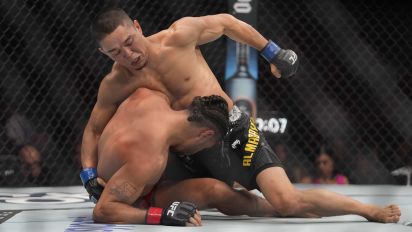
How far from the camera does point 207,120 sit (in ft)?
6.59

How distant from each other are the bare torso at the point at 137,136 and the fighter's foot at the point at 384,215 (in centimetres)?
60

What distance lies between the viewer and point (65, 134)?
378cm

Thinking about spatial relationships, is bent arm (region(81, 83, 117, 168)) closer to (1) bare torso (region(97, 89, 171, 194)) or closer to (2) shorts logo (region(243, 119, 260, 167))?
(1) bare torso (region(97, 89, 171, 194))

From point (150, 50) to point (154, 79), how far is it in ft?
0.30

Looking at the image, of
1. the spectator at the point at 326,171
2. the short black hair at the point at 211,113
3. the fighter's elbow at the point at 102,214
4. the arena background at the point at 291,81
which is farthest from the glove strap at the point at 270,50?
the spectator at the point at 326,171

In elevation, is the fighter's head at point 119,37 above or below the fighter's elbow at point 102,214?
above

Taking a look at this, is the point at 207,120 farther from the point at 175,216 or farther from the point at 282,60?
the point at 282,60

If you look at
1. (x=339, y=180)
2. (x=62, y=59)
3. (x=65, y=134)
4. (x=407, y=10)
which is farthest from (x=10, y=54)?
(x=407, y=10)

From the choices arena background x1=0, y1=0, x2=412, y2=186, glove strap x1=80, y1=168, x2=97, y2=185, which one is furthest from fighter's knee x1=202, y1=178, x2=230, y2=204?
arena background x1=0, y1=0, x2=412, y2=186

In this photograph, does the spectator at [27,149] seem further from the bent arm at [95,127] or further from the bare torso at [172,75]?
the bare torso at [172,75]

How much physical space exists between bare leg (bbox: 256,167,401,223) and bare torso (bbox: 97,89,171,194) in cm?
34

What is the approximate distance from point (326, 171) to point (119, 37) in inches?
77.5

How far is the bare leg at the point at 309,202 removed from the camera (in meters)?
2.07

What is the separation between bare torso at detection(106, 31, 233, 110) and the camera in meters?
2.20
